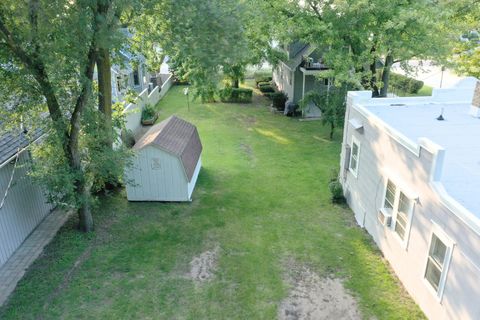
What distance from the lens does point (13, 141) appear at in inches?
399

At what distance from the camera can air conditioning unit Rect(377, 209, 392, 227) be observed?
906 centimetres

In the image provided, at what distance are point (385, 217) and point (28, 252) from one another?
8995 millimetres

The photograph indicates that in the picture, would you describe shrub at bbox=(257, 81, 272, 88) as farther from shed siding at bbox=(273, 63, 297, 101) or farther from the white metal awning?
the white metal awning

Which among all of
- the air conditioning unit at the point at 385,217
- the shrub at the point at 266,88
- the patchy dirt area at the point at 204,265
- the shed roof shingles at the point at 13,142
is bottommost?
the patchy dirt area at the point at 204,265

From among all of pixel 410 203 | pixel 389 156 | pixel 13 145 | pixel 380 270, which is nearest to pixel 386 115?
pixel 389 156

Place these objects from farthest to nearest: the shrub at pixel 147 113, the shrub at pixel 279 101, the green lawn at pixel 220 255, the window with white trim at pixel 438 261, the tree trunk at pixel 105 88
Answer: the shrub at pixel 279 101 < the shrub at pixel 147 113 < the tree trunk at pixel 105 88 < the green lawn at pixel 220 255 < the window with white trim at pixel 438 261

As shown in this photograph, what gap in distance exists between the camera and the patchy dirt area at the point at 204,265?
890cm

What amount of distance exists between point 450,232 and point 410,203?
5.26ft

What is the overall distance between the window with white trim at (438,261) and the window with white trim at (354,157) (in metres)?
4.46

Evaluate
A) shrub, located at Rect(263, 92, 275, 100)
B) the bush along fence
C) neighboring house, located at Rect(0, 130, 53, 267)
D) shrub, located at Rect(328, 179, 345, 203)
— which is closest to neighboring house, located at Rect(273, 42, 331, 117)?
shrub, located at Rect(263, 92, 275, 100)

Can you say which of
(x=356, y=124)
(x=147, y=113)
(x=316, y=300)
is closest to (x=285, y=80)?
(x=147, y=113)

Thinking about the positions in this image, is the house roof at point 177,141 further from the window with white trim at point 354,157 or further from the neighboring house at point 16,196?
the window with white trim at point 354,157

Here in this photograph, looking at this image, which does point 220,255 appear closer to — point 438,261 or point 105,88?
point 438,261

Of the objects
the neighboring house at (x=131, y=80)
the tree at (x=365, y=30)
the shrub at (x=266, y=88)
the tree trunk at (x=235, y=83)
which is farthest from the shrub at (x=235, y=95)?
the tree at (x=365, y=30)
